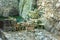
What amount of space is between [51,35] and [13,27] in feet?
4.19

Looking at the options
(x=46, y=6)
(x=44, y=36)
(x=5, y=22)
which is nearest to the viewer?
(x=44, y=36)

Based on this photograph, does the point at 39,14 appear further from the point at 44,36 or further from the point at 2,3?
the point at 2,3

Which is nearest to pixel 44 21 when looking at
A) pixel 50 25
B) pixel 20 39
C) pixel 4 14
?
pixel 50 25

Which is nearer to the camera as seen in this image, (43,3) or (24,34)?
(24,34)

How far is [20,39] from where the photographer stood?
436cm

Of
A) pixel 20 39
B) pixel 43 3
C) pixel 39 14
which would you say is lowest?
pixel 20 39

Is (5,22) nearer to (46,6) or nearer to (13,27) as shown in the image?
(13,27)

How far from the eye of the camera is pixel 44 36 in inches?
170

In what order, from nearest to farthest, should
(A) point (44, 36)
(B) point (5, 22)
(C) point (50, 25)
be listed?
(A) point (44, 36) → (C) point (50, 25) → (B) point (5, 22)

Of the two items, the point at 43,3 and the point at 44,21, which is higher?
the point at 43,3

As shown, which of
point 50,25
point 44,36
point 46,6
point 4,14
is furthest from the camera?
point 4,14

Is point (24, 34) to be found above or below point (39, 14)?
below

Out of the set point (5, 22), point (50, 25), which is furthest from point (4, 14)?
point (50, 25)

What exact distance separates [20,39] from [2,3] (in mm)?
3443
